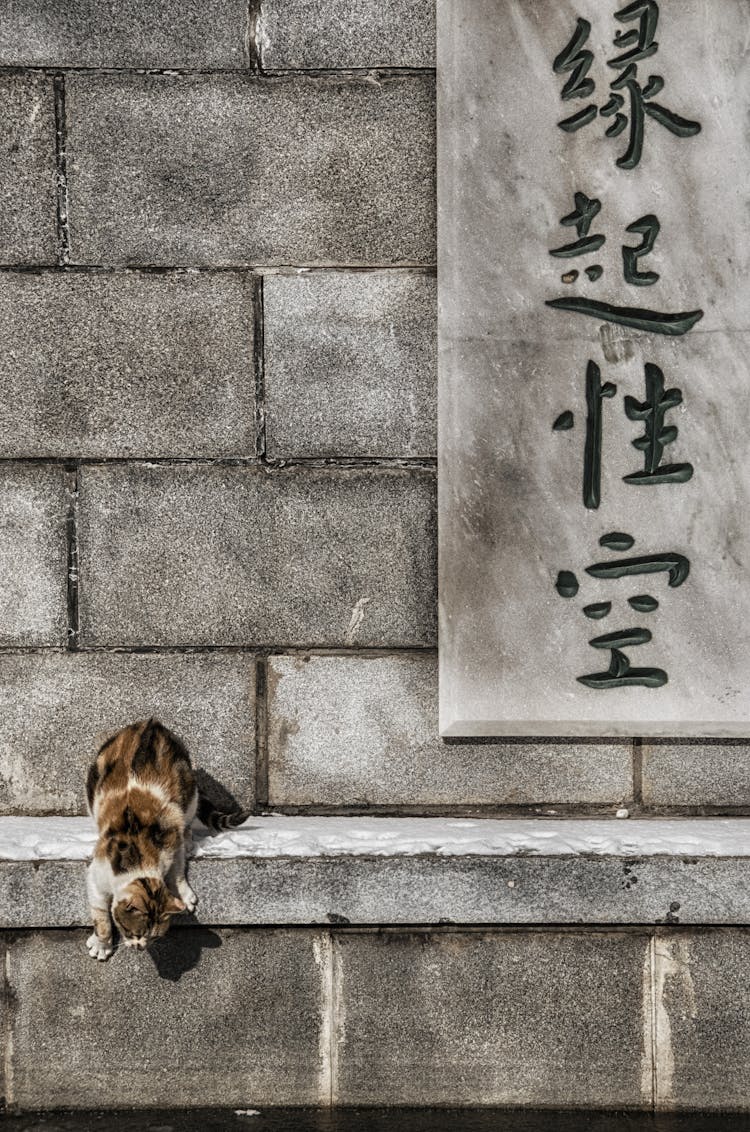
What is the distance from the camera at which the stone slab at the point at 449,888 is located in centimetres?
523

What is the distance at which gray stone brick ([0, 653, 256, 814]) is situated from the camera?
570 cm

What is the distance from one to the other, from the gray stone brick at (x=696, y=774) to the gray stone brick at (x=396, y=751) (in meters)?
0.12

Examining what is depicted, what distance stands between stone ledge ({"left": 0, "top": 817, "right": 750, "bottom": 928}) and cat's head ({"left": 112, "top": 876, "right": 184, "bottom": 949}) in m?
0.29

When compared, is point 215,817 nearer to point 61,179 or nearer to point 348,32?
point 61,179

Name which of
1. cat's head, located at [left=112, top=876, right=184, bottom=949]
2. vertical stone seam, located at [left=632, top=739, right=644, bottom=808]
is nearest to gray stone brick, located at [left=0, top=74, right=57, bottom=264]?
cat's head, located at [left=112, top=876, right=184, bottom=949]

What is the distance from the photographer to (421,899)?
17.2ft

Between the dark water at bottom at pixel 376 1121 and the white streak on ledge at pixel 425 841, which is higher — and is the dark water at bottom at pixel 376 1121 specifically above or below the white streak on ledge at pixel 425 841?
below

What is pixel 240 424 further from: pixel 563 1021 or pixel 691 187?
pixel 563 1021

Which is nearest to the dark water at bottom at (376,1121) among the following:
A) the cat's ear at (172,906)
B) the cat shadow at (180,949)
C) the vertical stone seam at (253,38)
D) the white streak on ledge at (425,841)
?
the cat shadow at (180,949)

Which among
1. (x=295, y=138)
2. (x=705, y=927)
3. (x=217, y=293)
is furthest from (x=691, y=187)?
(x=705, y=927)

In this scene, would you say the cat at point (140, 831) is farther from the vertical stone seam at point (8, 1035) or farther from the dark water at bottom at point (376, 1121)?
the dark water at bottom at point (376, 1121)

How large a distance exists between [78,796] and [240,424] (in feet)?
6.36

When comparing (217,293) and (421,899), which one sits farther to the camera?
(217,293)

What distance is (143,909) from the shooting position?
490 cm
